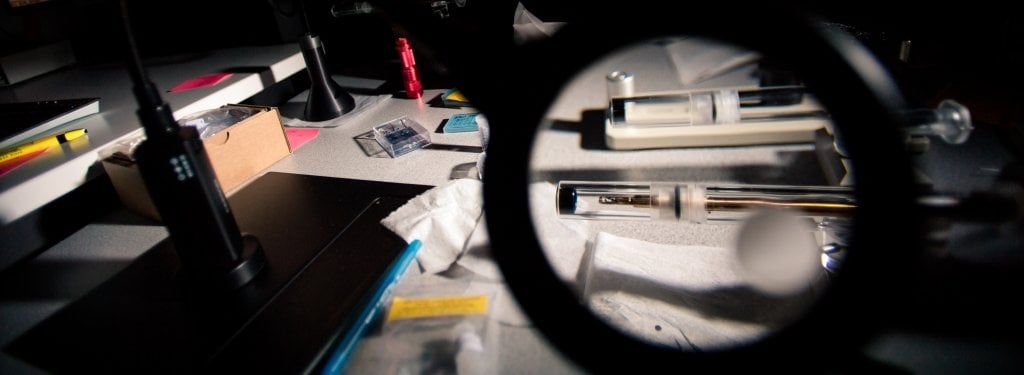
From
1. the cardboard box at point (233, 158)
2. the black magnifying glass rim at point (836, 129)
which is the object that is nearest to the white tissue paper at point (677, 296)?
the black magnifying glass rim at point (836, 129)

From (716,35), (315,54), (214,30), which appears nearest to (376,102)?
(315,54)

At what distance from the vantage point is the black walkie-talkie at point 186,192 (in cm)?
34

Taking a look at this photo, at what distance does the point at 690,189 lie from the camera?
1.14 ft

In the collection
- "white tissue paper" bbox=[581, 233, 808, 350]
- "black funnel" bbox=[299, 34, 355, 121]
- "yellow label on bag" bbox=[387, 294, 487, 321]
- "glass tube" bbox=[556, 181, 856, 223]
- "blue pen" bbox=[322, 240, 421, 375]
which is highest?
"black funnel" bbox=[299, 34, 355, 121]

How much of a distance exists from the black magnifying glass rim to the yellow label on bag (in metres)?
0.15

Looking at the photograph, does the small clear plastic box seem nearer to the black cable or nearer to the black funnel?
the black funnel

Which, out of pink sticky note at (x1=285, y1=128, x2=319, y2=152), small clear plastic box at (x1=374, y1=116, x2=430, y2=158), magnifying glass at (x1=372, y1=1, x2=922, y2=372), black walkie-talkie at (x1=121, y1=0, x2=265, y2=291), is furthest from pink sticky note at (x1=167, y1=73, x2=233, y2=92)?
magnifying glass at (x1=372, y1=1, x2=922, y2=372)

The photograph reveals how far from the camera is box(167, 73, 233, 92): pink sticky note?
73 centimetres

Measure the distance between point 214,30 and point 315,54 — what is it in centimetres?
54

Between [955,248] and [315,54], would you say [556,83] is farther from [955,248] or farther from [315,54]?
[315,54]

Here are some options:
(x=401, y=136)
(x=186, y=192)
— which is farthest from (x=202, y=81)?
(x=186, y=192)

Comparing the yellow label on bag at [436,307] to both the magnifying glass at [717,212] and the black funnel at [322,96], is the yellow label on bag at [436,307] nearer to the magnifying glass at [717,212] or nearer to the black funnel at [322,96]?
the magnifying glass at [717,212]

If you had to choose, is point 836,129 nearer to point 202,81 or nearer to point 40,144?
point 40,144

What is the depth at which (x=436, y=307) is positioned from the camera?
1.17 feet
